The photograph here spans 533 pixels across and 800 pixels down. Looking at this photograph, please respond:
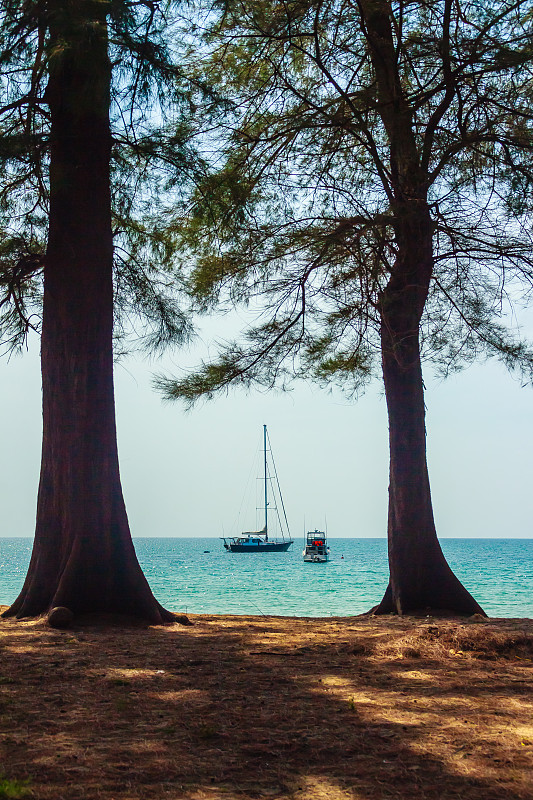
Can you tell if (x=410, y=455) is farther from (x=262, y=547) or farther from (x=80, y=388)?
(x=262, y=547)

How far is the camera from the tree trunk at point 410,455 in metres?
8.23

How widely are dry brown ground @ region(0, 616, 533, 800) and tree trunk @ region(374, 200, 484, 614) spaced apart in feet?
8.12

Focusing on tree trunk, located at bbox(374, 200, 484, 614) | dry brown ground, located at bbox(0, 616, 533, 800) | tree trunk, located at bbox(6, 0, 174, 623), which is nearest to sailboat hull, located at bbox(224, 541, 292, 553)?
tree trunk, located at bbox(374, 200, 484, 614)

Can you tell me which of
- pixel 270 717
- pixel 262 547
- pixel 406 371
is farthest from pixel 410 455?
pixel 262 547

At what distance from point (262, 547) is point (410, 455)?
6161cm

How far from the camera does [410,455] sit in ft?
28.0

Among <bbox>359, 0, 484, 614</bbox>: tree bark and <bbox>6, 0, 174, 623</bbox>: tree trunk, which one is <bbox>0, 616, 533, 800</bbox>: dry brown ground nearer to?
<bbox>6, 0, 174, 623</bbox>: tree trunk

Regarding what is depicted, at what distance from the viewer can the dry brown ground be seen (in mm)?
2621

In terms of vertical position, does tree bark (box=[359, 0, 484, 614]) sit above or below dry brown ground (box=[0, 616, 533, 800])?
above

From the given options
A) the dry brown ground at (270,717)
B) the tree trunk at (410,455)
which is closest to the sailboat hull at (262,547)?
the tree trunk at (410,455)

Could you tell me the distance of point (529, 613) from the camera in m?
20.0

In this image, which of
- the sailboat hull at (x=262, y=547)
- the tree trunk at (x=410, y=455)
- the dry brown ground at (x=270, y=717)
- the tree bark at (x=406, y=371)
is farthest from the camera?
the sailboat hull at (x=262, y=547)

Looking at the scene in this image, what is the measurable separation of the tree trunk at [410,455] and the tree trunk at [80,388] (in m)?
2.79

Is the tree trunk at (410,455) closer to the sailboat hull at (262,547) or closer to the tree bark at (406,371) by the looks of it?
the tree bark at (406,371)
